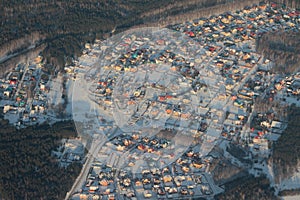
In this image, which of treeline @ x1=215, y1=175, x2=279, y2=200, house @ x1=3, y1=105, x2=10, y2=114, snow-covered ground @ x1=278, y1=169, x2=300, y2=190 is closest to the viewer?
treeline @ x1=215, y1=175, x2=279, y2=200

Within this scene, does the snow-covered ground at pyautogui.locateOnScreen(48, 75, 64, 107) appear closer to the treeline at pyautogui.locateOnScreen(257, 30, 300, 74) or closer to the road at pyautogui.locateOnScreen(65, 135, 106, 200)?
the road at pyautogui.locateOnScreen(65, 135, 106, 200)

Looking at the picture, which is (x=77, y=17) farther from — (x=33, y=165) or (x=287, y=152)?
(x=287, y=152)

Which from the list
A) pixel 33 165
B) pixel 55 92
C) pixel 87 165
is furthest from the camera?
pixel 55 92

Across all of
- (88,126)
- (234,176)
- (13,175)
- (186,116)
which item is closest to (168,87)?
(186,116)

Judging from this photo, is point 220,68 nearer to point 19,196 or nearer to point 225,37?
point 225,37

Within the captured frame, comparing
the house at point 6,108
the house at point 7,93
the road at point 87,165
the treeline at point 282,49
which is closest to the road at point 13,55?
the house at point 7,93

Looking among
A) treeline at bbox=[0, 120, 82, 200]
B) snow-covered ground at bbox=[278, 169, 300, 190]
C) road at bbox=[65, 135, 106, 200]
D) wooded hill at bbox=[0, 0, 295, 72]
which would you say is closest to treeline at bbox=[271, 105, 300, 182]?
snow-covered ground at bbox=[278, 169, 300, 190]

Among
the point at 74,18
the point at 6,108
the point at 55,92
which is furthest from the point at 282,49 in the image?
the point at 6,108
